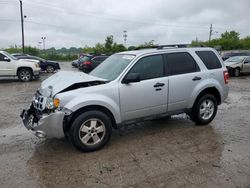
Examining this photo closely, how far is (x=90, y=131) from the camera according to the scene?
155 inches

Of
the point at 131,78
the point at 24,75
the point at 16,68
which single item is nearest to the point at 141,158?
the point at 131,78

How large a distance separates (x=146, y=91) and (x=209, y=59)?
6.47ft

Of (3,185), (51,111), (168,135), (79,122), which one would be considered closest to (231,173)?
(168,135)

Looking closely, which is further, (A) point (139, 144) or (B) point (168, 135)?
(B) point (168, 135)

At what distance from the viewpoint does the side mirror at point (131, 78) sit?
406cm

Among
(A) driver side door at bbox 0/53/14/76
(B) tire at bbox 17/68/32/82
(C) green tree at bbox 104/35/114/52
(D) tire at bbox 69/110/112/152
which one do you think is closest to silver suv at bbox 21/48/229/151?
(D) tire at bbox 69/110/112/152

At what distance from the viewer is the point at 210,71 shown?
5191 mm

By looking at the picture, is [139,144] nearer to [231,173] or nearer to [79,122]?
[79,122]

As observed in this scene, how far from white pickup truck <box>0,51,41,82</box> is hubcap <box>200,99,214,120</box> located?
435 inches

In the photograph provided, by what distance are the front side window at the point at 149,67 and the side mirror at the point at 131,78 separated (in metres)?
0.22

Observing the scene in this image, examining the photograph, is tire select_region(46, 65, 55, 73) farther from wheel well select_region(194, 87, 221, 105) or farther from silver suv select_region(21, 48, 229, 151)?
wheel well select_region(194, 87, 221, 105)

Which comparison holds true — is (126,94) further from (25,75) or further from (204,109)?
(25,75)

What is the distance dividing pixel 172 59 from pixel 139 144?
75.4 inches

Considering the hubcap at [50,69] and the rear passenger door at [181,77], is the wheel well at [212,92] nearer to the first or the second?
the rear passenger door at [181,77]
